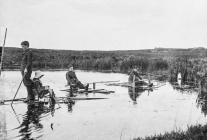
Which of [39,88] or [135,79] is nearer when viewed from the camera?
[39,88]

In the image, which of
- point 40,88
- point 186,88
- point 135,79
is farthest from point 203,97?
point 40,88

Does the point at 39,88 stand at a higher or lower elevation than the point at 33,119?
higher

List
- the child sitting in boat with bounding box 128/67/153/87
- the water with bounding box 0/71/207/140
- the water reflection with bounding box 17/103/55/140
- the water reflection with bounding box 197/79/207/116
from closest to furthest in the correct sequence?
the water reflection with bounding box 17/103/55/140 < the water with bounding box 0/71/207/140 < the water reflection with bounding box 197/79/207/116 < the child sitting in boat with bounding box 128/67/153/87

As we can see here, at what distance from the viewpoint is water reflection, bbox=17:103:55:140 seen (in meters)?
10.0

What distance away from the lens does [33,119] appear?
12039 millimetres

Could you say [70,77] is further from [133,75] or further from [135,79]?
[135,79]

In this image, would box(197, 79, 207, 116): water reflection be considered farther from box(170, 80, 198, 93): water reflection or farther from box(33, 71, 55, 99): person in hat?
box(33, 71, 55, 99): person in hat

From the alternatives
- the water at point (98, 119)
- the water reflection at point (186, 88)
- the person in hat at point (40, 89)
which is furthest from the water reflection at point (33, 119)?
the water reflection at point (186, 88)

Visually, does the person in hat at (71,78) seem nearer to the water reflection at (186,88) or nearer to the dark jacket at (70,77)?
the dark jacket at (70,77)

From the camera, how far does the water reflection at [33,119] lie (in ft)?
32.8

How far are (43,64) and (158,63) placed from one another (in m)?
17.2

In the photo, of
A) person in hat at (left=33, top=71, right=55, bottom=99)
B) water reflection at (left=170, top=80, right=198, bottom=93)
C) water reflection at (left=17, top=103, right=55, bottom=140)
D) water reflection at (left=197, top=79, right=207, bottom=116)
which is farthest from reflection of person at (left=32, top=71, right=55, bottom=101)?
water reflection at (left=170, top=80, right=198, bottom=93)

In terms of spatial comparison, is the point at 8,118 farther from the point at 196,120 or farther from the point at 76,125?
the point at 196,120

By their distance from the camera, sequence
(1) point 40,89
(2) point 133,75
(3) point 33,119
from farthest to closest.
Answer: (2) point 133,75 → (1) point 40,89 → (3) point 33,119
